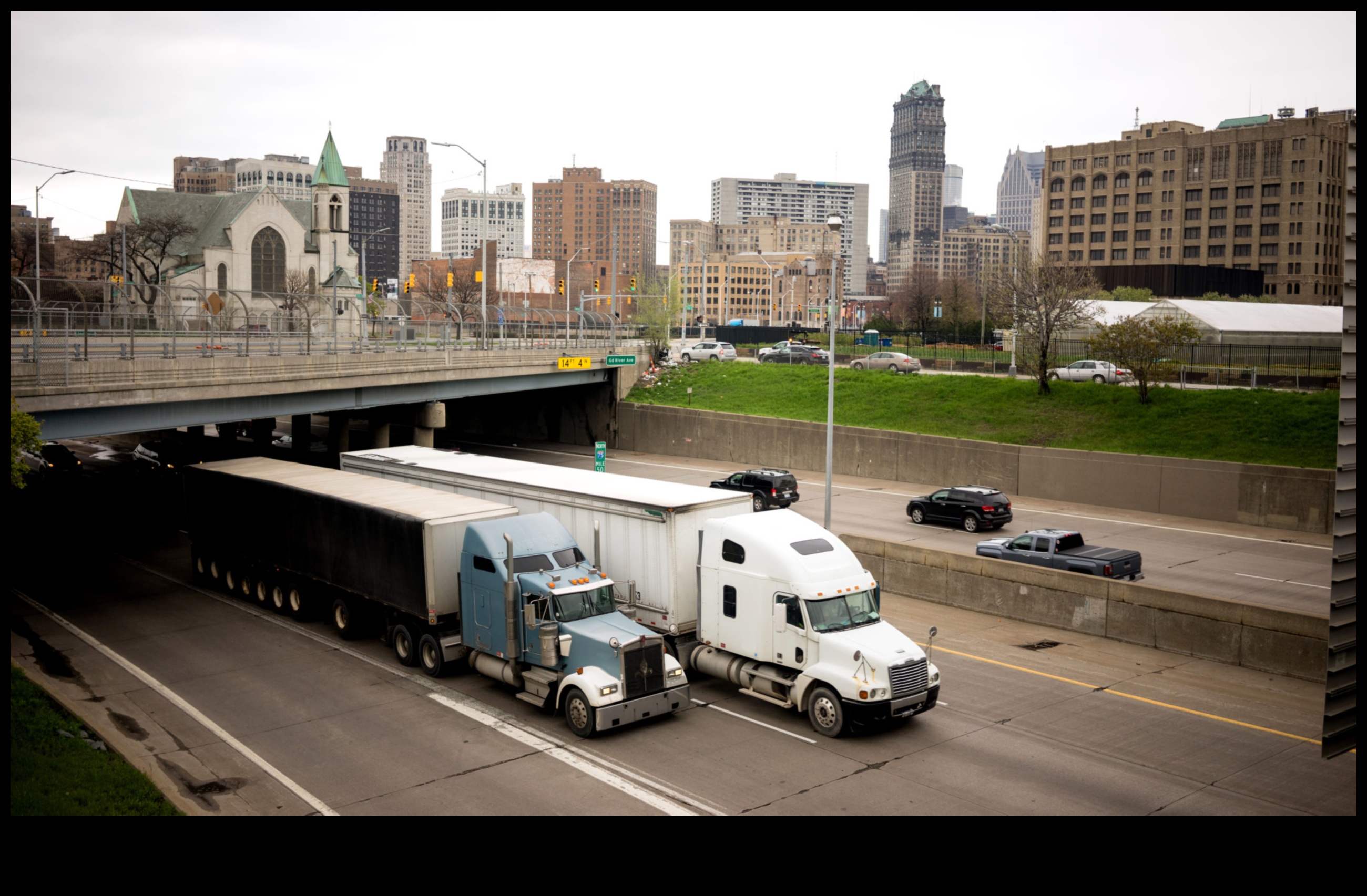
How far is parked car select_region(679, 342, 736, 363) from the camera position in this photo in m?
74.4

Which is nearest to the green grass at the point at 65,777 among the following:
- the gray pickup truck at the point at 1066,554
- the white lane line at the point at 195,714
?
the white lane line at the point at 195,714

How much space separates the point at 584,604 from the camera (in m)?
17.2

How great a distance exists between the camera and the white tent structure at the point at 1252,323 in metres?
62.3

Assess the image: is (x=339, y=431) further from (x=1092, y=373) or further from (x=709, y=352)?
(x=1092, y=373)

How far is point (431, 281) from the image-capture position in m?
138

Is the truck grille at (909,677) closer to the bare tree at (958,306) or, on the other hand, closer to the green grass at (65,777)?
the green grass at (65,777)

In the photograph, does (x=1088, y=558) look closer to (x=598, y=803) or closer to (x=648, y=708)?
(x=648, y=708)

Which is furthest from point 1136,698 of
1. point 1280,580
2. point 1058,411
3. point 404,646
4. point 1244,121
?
point 1244,121

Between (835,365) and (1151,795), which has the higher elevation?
(835,365)

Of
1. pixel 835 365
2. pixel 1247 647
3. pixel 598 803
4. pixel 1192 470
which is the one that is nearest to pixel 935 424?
pixel 1192 470

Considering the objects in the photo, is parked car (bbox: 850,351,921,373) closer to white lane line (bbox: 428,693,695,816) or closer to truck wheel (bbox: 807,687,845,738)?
truck wheel (bbox: 807,687,845,738)

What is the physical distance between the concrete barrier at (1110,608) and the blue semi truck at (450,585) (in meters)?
9.67
